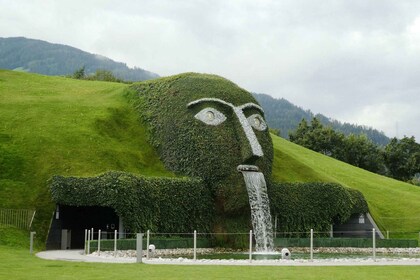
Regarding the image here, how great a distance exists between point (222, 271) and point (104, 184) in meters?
15.8

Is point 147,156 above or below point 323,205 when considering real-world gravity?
above

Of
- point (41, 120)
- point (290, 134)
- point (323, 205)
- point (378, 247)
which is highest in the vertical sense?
point (290, 134)

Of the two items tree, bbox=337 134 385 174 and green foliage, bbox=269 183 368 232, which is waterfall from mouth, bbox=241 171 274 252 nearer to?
green foliage, bbox=269 183 368 232

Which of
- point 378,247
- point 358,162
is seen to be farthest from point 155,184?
point 358,162

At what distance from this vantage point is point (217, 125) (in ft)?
128

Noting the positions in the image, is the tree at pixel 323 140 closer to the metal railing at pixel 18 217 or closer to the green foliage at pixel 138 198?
the green foliage at pixel 138 198

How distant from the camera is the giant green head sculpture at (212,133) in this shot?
37281 mm

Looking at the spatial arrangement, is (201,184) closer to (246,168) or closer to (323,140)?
(246,168)

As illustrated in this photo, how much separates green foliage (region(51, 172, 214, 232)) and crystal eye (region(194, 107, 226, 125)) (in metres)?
5.29

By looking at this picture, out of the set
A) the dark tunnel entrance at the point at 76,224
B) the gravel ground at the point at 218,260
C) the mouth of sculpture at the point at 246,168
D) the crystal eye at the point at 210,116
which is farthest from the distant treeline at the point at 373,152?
the dark tunnel entrance at the point at 76,224

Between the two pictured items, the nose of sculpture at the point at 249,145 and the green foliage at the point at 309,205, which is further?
the green foliage at the point at 309,205

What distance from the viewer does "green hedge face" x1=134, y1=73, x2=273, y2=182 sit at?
1490 inches

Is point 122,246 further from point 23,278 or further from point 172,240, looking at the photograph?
point 23,278

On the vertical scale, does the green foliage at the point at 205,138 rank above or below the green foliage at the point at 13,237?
above
